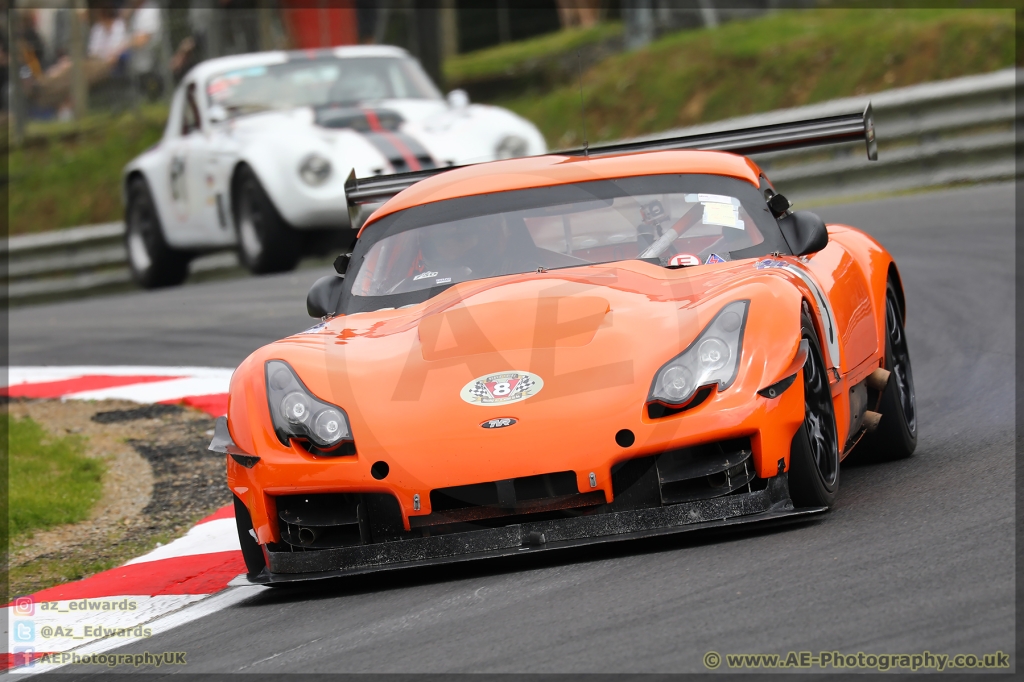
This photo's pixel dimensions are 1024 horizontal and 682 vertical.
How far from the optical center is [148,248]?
1373cm

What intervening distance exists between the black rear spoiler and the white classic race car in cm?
473

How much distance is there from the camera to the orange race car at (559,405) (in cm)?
408

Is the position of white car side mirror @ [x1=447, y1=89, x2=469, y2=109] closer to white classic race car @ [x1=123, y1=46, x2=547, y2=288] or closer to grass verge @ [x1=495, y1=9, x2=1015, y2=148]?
white classic race car @ [x1=123, y1=46, x2=547, y2=288]

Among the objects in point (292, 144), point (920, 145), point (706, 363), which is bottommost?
point (920, 145)

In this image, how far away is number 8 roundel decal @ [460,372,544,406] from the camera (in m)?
4.20

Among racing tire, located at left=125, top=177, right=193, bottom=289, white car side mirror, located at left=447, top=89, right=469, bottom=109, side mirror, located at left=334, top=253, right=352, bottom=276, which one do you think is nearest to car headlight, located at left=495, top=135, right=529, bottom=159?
white car side mirror, located at left=447, top=89, right=469, bottom=109

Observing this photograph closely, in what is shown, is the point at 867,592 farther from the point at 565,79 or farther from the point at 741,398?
the point at 565,79

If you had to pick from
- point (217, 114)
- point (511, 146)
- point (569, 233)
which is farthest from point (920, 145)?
point (569, 233)

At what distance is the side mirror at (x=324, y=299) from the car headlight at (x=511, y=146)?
20.7 feet

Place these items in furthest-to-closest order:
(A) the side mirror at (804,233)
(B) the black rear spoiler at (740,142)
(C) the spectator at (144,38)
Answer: (C) the spectator at (144,38)
(B) the black rear spoiler at (740,142)
(A) the side mirror at (804,233)

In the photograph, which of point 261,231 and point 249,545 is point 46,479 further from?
point 261,231

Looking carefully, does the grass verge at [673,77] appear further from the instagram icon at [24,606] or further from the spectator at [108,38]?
the instagram icon at [24,606]

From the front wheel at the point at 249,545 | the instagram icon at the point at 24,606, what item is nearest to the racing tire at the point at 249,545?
the front wheel at the point at 249,545

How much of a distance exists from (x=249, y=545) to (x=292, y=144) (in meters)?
7.40
